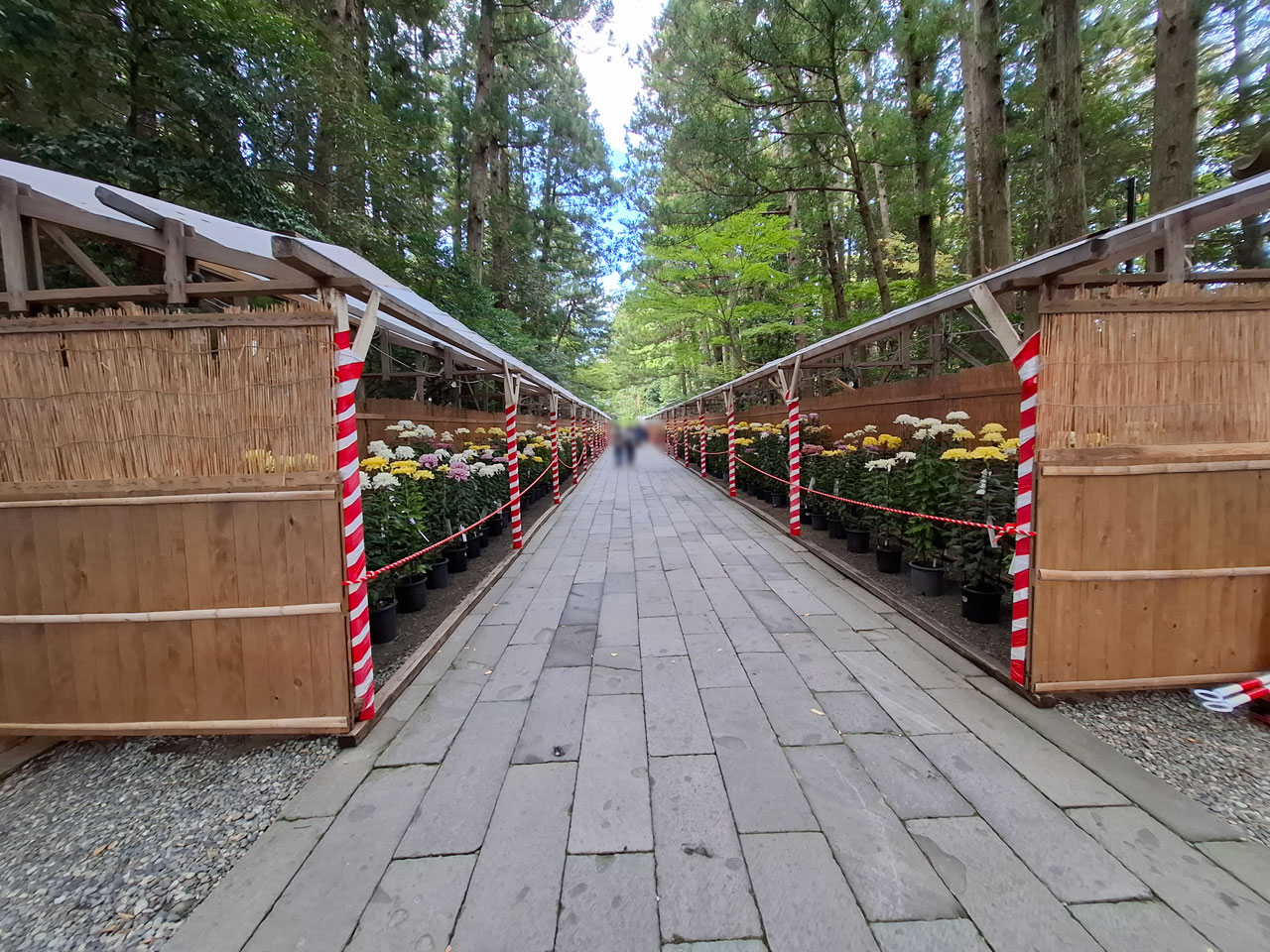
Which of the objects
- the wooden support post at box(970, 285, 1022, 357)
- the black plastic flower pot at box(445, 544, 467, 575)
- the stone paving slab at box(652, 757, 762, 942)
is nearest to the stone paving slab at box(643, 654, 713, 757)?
the stone paving slab at box(652, 757, 762, 942)

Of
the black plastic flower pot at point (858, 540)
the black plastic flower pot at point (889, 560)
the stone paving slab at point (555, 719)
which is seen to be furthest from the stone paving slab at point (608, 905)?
the black plastic flower pot at point (858, 540)

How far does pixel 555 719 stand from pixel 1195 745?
297 centimetres

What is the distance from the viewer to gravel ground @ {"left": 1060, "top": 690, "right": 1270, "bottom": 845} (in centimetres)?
200

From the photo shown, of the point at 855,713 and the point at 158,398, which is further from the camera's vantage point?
the point at 855,713

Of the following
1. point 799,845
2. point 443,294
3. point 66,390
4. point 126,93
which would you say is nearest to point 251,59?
point 126,93

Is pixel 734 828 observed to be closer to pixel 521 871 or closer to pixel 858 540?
pixel 521 871

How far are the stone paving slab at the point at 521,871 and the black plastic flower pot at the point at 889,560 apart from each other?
380cm

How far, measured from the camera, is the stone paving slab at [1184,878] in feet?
4.88

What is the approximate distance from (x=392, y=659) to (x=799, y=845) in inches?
104

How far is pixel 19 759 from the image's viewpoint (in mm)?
2410

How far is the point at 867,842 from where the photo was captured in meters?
1.81

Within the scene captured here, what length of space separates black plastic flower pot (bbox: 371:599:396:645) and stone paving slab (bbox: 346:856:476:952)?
2.00 meters

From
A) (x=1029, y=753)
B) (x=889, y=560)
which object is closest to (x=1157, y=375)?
(x=1029, y=753)

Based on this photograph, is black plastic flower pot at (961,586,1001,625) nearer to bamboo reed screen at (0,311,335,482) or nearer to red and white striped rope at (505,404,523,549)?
bamboo reed screen at (0,311,335,482)
